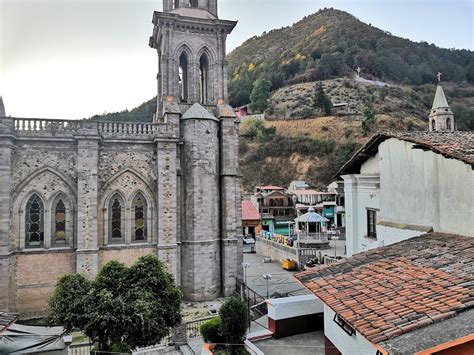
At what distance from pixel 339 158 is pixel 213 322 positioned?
56618 mm

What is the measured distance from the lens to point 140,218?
20453 millimetres

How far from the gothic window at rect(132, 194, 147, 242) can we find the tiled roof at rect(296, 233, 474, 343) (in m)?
14.0

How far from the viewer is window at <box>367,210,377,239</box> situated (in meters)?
11.9

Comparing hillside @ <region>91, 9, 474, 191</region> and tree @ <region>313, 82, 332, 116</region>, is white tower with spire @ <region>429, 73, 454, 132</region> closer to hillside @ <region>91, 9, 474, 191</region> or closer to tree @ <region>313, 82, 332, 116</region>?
hillside @ <region>91, 9, 474, 191</region>

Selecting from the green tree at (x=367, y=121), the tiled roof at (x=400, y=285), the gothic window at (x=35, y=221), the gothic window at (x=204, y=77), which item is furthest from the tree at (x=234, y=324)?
the green tree at (x=367, y=121)

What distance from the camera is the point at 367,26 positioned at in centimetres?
13525

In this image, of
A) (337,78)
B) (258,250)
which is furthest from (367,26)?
(258,250)

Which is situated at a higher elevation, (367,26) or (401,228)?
(367,26)

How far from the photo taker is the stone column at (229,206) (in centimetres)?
2100

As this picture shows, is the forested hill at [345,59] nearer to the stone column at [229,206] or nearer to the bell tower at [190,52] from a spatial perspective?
the bell tower at [190,52]

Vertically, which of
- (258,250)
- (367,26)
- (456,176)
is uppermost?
(367,26)

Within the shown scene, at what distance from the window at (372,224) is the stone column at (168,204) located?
36.9 ft

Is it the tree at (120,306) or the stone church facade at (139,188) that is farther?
the stone church facade at (139,188)

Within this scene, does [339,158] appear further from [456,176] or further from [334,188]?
[456,176]
